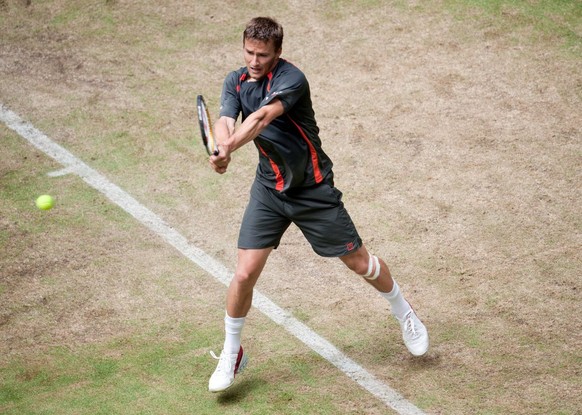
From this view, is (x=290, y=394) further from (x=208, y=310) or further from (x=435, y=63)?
(x=435, y=63)

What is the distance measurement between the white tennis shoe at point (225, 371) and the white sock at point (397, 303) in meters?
1.18

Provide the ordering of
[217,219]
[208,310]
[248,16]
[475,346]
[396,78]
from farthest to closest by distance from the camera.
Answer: [248,16] → [396,78] → [217,219] → [208,310] → [475,346]

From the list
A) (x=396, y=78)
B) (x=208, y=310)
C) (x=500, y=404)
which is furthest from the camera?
(x=396, y=78)

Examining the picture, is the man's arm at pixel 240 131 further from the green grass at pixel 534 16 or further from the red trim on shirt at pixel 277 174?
the green grass at pixel 534 16

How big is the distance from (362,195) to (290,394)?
121 inches

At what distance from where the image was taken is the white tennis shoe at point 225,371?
6562 millimetres

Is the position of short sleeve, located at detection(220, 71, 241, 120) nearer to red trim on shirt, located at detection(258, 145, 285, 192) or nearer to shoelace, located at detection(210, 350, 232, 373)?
red trim on shirt, located at detection(258, 145, 285, 192)

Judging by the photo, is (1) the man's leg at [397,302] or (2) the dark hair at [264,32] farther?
(1) the man's leg at [397,302]

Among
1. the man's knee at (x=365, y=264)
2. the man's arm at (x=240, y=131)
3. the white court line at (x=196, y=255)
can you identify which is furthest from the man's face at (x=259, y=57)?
the white court line at (x=196, y=255)

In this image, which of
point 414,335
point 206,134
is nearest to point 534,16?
point 414,335

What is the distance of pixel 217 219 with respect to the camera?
900 cm

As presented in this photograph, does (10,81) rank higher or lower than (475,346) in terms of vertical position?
lower

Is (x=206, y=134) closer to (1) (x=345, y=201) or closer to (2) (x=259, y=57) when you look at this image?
(2) (x=259, y=57)

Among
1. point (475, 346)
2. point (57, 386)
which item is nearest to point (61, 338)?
point (57, 386)
